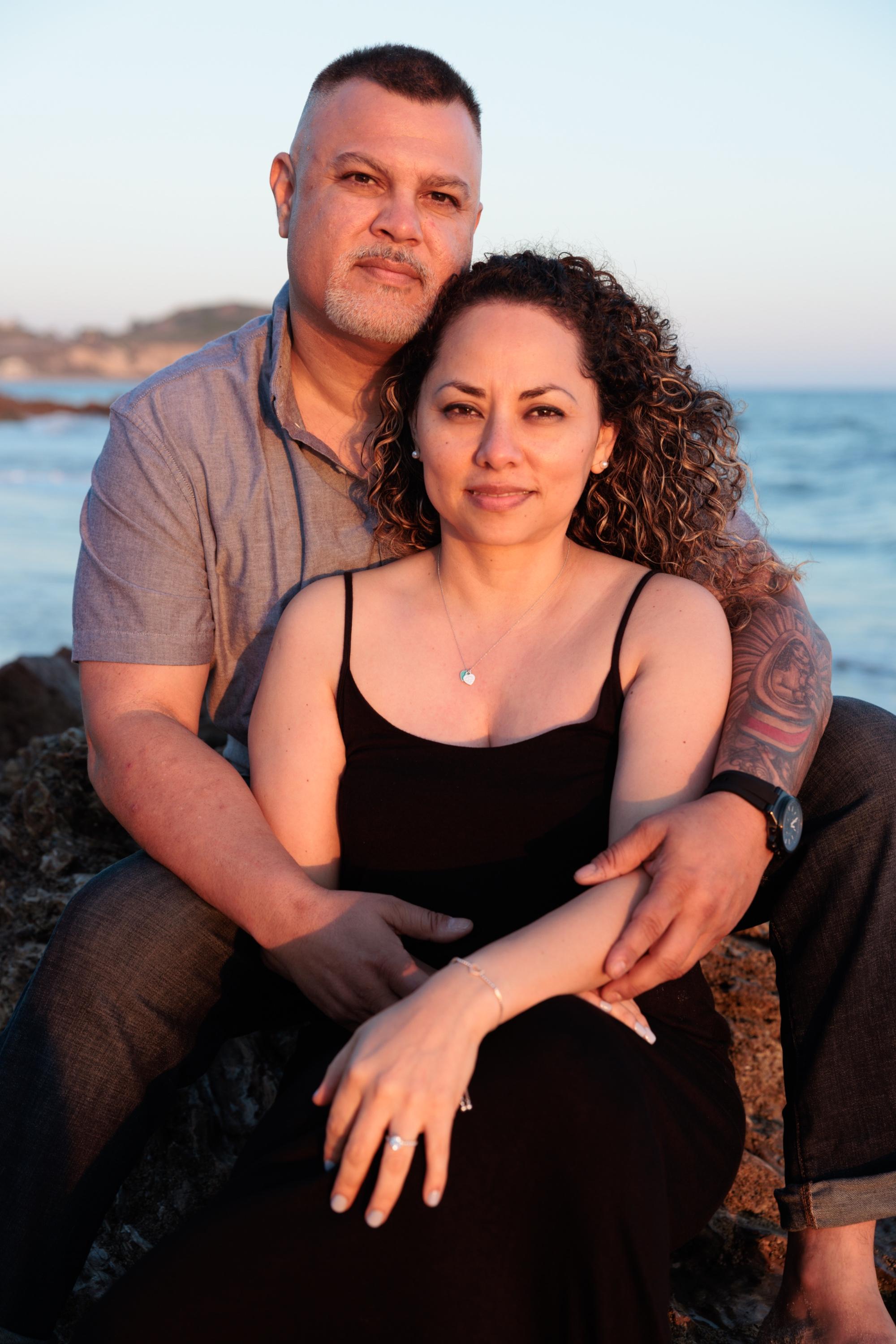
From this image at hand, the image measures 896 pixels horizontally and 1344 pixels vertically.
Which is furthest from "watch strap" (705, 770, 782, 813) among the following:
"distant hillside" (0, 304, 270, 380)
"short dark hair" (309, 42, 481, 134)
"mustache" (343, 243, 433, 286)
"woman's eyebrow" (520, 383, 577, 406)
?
"distant hillside" (0, 304, 270, 380)

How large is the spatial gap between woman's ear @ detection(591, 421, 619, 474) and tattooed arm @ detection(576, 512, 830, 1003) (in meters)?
0.59

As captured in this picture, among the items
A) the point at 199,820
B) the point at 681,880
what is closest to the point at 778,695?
the point at 681,880

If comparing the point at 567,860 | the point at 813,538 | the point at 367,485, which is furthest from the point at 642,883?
the point at 813,538

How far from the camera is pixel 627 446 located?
2.93 m

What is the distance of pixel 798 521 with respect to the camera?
59.0 feet

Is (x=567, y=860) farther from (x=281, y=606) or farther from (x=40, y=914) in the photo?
(x=40, y=914)

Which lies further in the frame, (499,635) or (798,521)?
(798,521)

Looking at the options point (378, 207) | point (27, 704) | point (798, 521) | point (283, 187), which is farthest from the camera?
point (798, 521)

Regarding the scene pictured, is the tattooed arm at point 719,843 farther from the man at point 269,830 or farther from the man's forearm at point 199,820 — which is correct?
the man's forearm at point 199,820

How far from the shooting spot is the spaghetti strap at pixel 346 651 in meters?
2.61

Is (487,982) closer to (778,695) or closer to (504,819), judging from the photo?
(504,819)

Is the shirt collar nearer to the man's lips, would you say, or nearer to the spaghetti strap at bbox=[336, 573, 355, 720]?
the man's lips

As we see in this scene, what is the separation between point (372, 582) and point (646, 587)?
26.0 inches

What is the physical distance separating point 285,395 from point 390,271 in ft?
1.38
